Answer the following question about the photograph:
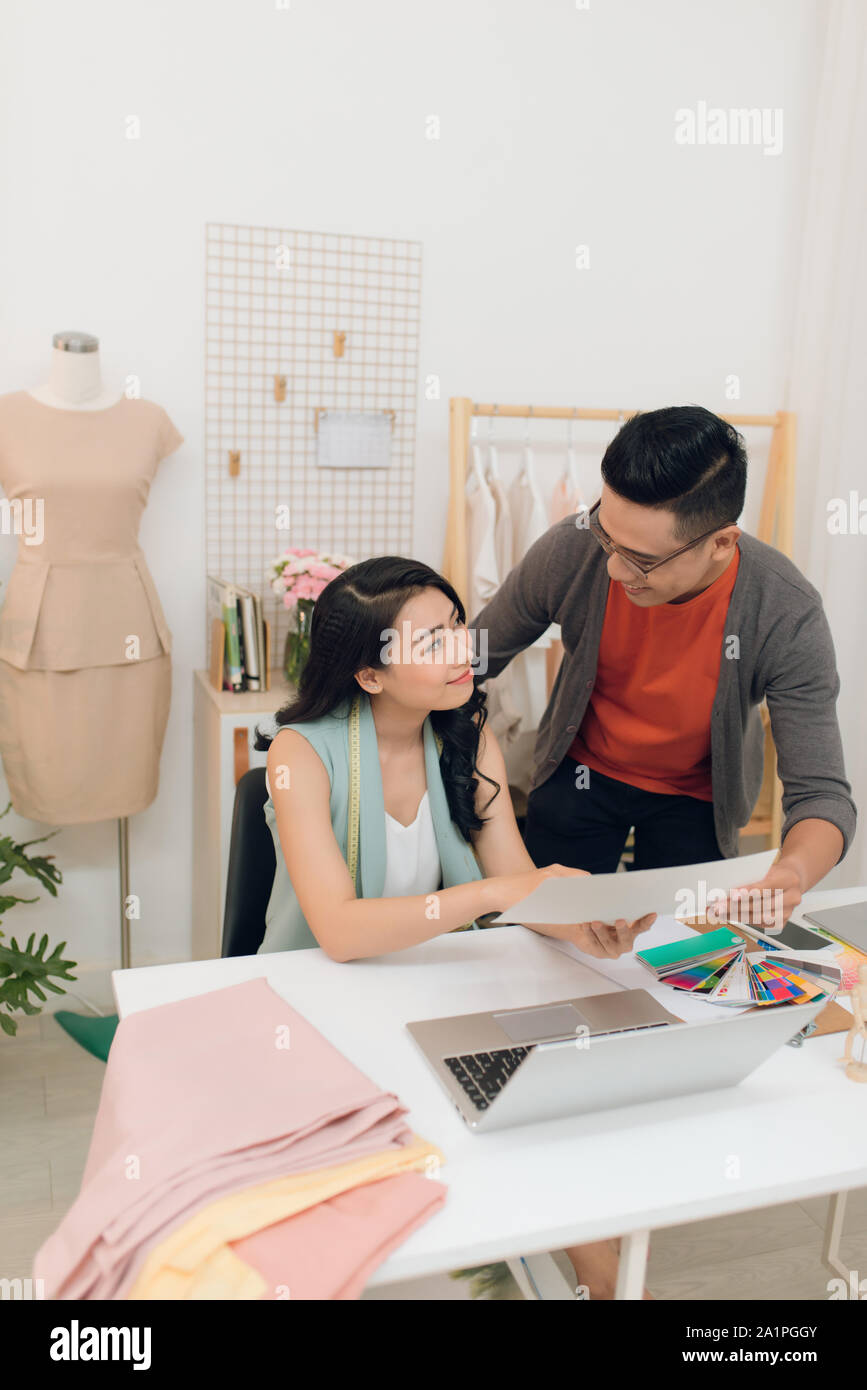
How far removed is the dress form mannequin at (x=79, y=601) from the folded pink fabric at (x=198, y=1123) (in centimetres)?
134

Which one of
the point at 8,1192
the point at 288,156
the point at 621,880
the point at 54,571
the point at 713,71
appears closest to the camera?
the point at 621,880

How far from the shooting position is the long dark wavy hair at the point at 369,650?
1632mm

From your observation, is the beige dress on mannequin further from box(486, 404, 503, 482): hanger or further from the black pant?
the black pant

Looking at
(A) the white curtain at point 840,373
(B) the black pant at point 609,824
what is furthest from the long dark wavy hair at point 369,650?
(A) the white curtain at point 840,373

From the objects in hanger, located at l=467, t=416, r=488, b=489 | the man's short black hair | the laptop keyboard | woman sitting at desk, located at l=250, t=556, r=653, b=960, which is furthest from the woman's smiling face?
hanger, located at l=467, t=416, r=488, b=489

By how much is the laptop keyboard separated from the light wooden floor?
963mm

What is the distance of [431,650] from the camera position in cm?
160

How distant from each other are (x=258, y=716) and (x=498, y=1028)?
139cm

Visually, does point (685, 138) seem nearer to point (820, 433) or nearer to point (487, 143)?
point (487, 143)

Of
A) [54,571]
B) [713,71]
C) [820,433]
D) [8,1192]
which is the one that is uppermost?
[713,71]

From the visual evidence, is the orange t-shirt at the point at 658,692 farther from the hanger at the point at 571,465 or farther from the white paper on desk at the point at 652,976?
the hanger at the point at 571,465

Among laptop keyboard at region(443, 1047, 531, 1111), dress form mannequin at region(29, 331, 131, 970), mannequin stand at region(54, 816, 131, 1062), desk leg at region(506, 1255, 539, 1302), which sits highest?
dress form mannequin at region(29, 331, 131, 970)

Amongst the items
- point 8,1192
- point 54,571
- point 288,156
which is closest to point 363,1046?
point 8,1192

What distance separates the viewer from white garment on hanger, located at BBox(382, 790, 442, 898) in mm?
1716
